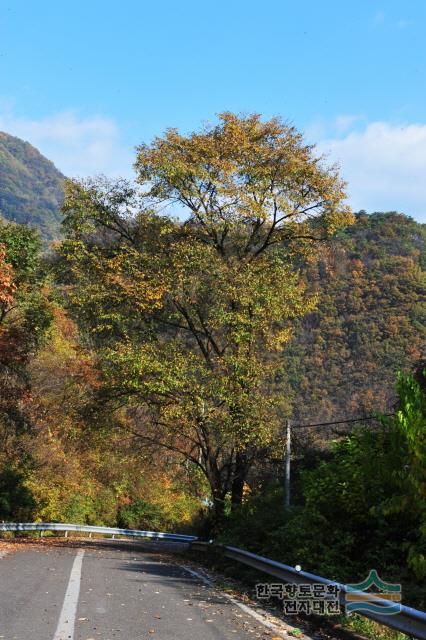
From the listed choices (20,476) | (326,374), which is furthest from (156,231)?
(326,374)

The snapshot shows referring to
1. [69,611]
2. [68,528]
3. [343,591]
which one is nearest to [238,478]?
[68,528]

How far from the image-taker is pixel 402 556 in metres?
11.1

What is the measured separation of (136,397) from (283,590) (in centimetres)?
→ 1062

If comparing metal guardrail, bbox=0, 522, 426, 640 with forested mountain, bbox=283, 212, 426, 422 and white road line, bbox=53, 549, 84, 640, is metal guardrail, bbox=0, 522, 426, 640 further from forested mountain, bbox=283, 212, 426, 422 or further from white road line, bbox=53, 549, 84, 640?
forested mountain, bbox=283, 212, 426, 422

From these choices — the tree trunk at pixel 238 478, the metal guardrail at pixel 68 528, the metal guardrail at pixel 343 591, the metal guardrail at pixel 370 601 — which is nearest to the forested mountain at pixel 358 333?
the metal guardrail at pixel 68 528

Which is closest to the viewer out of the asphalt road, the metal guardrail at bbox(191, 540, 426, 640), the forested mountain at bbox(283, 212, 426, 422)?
the metal guardrail at bbox(191, 540, 426, 640)

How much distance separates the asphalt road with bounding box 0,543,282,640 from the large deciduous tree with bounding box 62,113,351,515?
761 cm

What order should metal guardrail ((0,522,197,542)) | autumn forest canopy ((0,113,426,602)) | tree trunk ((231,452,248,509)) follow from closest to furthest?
autumn forest canopy ((0,113,426,602)), tree trunk ((231,452,248,509)), metal guardrail ((0,522,197,542))

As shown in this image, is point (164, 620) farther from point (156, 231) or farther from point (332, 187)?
point (332, 187)

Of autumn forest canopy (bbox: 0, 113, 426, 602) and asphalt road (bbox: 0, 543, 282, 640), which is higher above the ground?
autumn forest canopy (bbox: 0, 113, 426, 602)

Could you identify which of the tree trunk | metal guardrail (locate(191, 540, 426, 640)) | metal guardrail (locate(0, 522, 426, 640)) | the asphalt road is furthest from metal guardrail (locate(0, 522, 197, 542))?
metal guardrail (locate(191, 540, 426, 640))

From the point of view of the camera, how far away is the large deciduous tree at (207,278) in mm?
19438

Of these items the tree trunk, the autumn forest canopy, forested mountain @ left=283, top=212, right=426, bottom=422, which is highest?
forested mountain @ left=283, top=212, right=426, bottom=422

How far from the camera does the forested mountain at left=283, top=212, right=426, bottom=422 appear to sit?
7489 centimetres
